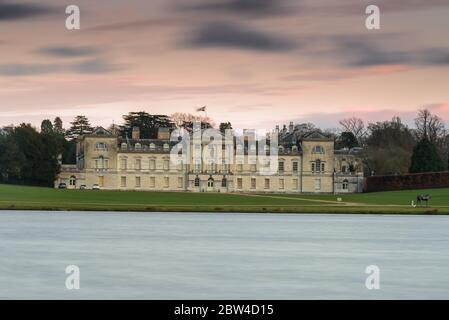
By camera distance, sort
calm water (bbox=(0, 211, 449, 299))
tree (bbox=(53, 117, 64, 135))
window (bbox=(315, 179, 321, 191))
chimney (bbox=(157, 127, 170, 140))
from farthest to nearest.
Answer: tree (bbox=(53, 117, 64, 135)) → chimney (bbox=(157, 127, 170, 140)) → window (bbox=(315, 179, 321, 191)) → calm water (bbox=(0, 211, 449, 299))

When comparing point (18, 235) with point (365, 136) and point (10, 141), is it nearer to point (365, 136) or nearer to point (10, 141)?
point (10, 141)

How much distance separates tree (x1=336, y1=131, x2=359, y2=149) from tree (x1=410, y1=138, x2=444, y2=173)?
119 ft

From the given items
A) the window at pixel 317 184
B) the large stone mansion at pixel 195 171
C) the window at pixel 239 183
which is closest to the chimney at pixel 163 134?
the large stone mansion at pixel 195 171

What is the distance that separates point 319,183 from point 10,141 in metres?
40.3

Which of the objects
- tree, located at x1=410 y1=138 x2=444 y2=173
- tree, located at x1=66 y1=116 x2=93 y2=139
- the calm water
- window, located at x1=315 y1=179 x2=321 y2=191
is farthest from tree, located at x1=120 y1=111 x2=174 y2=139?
the calm water

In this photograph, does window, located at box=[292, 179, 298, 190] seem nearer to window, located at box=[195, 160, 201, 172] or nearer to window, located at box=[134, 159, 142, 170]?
window, located at box=[195, 160, 201, 172]

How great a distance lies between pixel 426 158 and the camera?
111m

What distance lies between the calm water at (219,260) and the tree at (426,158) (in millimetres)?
67977

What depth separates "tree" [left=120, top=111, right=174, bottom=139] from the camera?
14550 centimetres

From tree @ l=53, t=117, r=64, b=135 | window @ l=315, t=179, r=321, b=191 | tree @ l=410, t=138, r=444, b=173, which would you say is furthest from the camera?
tree @ l=53, t=117, r=64, b=135

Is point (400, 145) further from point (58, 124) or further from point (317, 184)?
point (58, 124)

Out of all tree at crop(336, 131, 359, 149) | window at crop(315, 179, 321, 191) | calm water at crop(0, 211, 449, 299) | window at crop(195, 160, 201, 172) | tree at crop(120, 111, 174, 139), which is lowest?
calm water at crop(0, 211, 449, 299)

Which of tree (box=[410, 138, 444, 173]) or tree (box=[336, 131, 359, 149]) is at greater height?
tree (box=[336, 131, 359, 149])
